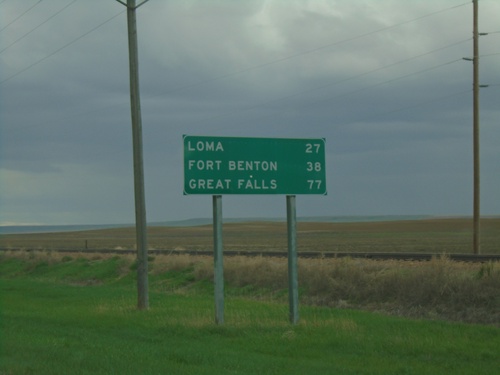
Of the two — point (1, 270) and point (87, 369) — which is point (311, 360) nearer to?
point (87, 369)

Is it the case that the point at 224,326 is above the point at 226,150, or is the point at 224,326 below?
below

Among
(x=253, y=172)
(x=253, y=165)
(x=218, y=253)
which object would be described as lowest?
(x=218, y=253)

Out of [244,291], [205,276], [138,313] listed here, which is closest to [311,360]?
[138,313]

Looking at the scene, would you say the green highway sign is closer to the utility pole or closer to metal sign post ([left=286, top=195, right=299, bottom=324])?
metal sign post ([left=286, top=195, right=299, bottom=324])

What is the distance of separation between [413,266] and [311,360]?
13.6m

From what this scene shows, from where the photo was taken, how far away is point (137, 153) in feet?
74.8

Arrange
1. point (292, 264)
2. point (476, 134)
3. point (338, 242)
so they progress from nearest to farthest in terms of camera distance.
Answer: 1. point (292, 264)
2. point (476, 134)
3. point (338, 242)

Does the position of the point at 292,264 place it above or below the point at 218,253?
below

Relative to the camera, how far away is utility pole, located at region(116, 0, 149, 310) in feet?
74.5

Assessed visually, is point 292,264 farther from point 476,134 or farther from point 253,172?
point 476,134

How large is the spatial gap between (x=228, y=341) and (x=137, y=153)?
8.62m

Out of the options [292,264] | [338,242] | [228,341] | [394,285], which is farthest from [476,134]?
[338,242]

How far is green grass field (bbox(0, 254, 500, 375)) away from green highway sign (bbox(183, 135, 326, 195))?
2932 millimetres

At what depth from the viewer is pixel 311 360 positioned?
13164mm
